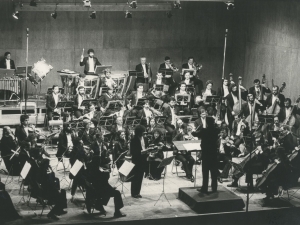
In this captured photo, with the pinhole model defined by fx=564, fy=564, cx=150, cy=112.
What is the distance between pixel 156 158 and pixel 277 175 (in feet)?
9.13

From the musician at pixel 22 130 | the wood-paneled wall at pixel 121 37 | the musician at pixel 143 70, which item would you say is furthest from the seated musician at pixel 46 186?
the wood-paneled wall at pixel 121 37

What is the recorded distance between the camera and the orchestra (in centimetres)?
1080

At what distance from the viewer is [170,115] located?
51.7ft

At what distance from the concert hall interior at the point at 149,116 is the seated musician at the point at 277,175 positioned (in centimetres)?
3

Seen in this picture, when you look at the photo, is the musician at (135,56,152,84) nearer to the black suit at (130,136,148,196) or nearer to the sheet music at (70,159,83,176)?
the black suit at (130,136,148,196)

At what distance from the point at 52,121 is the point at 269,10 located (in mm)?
Answer: 9009

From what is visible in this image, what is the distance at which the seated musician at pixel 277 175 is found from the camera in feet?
37.3

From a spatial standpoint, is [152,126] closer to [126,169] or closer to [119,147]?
[119,147]

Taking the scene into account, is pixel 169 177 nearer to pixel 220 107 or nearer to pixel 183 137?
pixel 183 137

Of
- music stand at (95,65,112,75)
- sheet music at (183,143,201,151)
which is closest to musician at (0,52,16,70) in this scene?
music stand at (95,65,112,75)

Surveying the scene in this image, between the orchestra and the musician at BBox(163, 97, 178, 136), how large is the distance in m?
0.03

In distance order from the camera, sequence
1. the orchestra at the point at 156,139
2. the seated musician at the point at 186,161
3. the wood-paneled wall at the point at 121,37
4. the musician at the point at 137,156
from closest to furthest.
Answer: the orchestra at the point at 156,139
the musician at the point at 137,156
the seated musician at the point at 186,161
the wood-paneled wall at the point at 121,37

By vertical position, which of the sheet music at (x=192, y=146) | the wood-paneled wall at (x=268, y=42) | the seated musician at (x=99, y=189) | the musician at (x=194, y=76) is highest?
the wood-paneled wall at (x=268, y=42)

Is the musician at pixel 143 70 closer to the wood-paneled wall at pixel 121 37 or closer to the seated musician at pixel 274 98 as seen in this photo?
the wood-paneled wall at pixel 121 37
